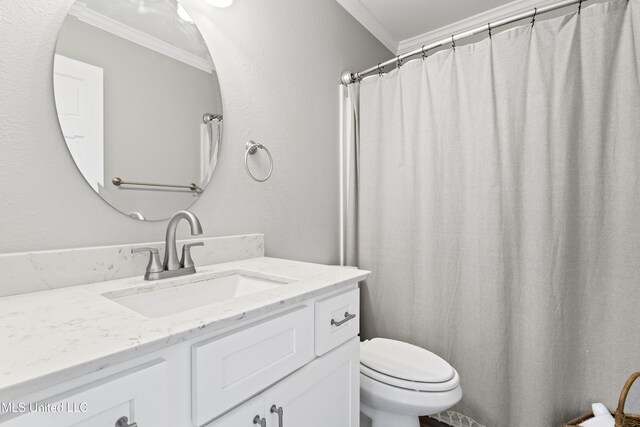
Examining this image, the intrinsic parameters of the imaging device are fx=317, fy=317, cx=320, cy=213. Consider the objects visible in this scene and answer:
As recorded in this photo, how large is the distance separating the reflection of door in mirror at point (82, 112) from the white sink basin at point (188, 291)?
35 centimetres

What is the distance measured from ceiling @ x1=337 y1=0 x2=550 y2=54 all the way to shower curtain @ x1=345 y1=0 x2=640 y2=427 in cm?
59

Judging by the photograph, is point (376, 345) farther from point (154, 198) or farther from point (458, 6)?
point (458, 6)

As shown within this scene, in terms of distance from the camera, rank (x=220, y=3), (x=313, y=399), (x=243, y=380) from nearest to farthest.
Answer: (x=243, y=380) < (x=313, y=399) < (x=220, y=3)

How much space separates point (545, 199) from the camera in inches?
53.4

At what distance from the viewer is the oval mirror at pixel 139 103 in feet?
3.04

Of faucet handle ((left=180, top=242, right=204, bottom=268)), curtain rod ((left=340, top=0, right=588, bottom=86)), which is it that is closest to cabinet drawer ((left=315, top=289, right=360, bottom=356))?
faucet handle ((left=180, top=242, right=204, bottom=268))

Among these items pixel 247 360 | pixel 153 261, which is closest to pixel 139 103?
pixel 153 261

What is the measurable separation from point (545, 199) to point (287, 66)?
135 cm

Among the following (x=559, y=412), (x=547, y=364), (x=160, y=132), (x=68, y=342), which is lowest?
(x=559, y=412)

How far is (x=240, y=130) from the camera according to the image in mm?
1369

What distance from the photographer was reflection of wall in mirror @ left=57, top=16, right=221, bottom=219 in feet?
3.22

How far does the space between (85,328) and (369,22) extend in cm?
235

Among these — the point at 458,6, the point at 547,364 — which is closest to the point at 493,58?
the point at 458,6

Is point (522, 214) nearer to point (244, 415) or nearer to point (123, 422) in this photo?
point (244, 415)
